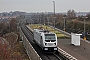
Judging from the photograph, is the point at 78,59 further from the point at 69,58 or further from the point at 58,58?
the point at 58,58

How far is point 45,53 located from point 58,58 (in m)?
4.01

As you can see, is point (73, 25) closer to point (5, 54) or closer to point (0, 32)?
point (0, 32)

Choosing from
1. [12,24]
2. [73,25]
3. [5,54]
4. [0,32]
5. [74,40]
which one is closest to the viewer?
[5,54]

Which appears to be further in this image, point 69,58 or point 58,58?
point 58,58

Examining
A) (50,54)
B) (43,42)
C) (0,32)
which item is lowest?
(0,32)

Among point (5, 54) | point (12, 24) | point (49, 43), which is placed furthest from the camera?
point (12, 24)

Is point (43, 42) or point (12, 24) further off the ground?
point (43, 42)

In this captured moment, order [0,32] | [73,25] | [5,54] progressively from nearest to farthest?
[5,54], [73,25], [0,32]

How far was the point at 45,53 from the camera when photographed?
28.1 metres

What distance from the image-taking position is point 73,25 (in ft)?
238

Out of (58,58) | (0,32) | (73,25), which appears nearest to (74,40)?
(58,58)

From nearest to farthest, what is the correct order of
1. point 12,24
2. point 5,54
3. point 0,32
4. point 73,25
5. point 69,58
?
point 69,58
point 5,54
point 73,25
point 0,32
point 12,24

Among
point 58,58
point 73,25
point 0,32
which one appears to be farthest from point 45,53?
point 0,32

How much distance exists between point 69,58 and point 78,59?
1036 mm
